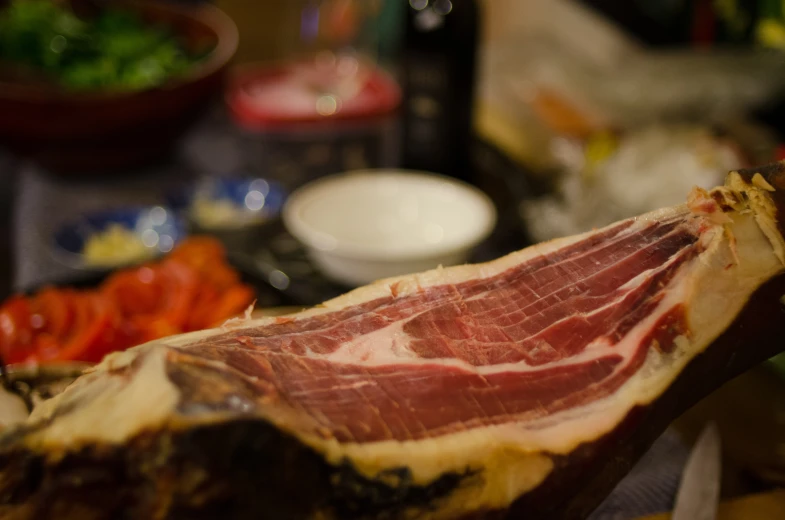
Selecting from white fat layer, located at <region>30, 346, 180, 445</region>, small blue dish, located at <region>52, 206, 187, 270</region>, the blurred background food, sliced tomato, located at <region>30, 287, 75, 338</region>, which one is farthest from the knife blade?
small blue dish, located at <region>52, 206, 187, 270</region>

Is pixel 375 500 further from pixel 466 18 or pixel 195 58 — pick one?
pixel 195 58

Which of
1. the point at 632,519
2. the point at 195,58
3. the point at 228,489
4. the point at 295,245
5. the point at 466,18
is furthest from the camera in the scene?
the point at 195,58

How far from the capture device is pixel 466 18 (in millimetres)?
1885

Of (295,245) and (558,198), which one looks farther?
(558,198)

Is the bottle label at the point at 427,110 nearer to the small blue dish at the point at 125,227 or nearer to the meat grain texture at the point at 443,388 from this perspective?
the small blue dish at the point at 125,227

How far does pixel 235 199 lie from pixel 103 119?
0.44 metres

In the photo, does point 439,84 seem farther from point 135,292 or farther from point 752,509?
point 752,509

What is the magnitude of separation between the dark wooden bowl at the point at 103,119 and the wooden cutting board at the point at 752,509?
1744mm

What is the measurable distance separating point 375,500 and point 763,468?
2.35 ft

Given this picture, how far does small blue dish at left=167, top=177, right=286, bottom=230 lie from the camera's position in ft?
6.32

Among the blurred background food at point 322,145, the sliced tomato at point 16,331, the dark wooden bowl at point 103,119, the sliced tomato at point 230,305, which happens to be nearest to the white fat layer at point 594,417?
the blurred background food at point 322,145

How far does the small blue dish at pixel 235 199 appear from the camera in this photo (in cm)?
193

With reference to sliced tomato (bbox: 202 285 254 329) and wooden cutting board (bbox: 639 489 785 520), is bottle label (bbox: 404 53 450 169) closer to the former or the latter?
sliced tomato (bbox: 202 285 254 329)

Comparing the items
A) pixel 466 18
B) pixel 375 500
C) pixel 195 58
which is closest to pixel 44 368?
pixel 375 500
